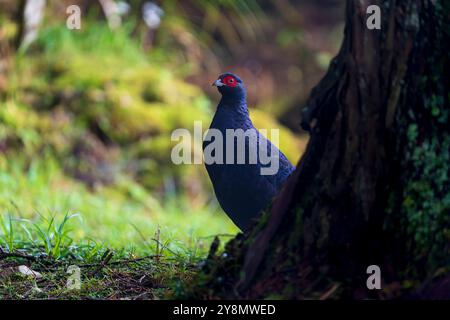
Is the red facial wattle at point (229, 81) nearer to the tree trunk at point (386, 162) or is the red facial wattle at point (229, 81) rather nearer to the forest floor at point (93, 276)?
the forest floor at point (93, 276)

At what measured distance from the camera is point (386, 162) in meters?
2.28

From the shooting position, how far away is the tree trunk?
2264 mm

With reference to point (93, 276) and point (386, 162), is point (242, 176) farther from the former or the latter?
point (386, 162)

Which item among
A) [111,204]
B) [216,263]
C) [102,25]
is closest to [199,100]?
[102,25]

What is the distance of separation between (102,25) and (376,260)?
6.45 metres

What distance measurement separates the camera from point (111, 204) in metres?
6.26

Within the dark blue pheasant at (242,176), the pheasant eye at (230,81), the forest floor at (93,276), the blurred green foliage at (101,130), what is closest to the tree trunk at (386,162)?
the forest floor at (93,276)

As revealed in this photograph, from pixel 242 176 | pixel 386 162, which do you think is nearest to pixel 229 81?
pixel 242 176

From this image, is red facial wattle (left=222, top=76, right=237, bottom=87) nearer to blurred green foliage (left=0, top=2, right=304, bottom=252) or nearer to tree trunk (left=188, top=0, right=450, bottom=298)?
tree trunk (left=188, top=0, right=450, bottom=298)

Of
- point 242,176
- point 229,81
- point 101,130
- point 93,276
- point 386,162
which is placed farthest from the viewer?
point 101,130

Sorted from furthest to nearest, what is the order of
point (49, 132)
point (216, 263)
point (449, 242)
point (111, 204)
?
point (49, 132) → point (111, 204) → point (216, 263) → point (449, 242)

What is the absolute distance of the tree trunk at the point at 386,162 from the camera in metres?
2.26

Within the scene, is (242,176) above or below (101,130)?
below

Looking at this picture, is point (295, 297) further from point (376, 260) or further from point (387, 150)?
point (387, 150)
